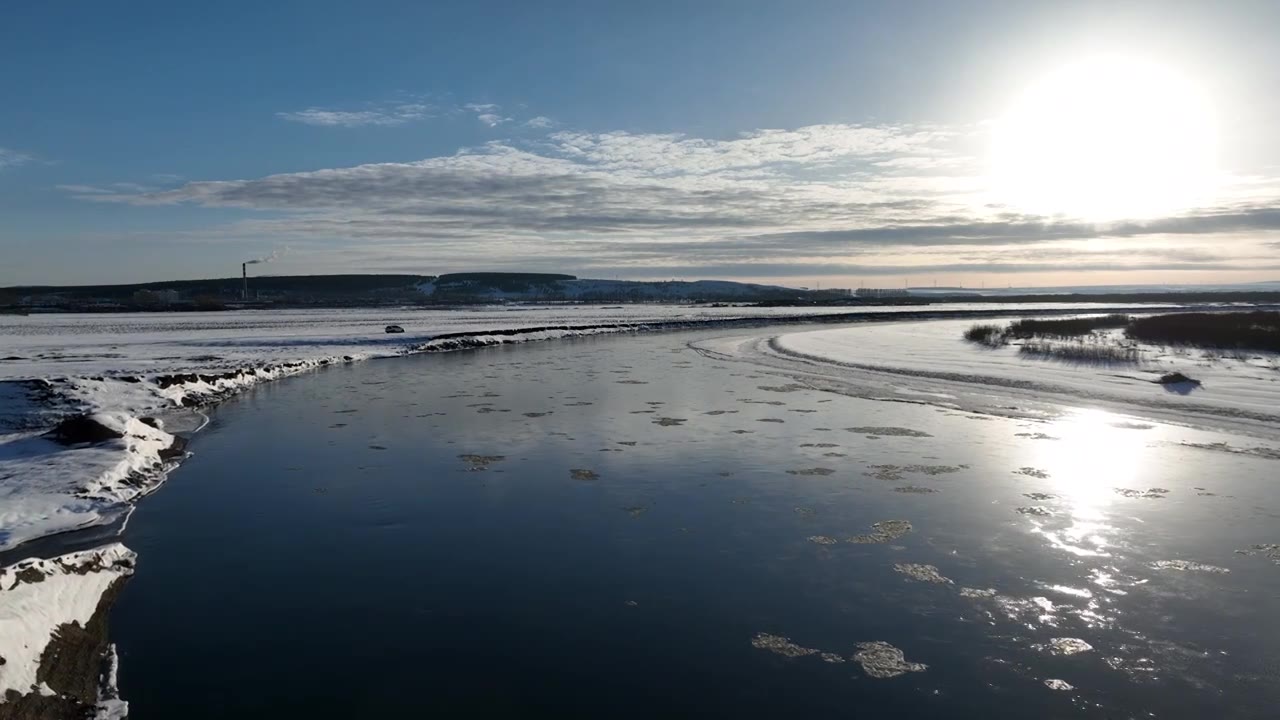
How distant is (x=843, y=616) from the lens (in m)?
7.05

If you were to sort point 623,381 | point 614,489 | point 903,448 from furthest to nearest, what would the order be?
point 623,381 → point 903,448 → point 614,489

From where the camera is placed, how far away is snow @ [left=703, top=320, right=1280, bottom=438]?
1825 centimetres

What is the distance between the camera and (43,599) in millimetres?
6898

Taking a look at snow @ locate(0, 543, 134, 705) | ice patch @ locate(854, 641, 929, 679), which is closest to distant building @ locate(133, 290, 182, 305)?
snow @ locate(0, 543, 134, 705)

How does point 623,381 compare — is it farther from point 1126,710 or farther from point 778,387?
point 1126,710

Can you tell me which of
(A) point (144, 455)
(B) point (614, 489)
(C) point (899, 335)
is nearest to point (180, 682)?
(B) point (614, 489)

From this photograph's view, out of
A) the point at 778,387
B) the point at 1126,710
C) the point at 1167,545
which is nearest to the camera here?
the point at 1126,710

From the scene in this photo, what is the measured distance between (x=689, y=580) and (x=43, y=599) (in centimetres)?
565

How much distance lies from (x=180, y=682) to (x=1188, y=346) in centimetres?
3947

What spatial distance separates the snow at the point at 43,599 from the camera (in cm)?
571

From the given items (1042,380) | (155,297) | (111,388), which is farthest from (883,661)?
(155,297)

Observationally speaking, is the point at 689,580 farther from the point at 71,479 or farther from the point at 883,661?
the point at 71,479

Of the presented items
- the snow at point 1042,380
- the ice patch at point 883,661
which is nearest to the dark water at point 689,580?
the ice patch at point 883,661

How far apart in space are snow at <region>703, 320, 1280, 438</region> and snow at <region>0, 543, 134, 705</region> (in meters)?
16.8
